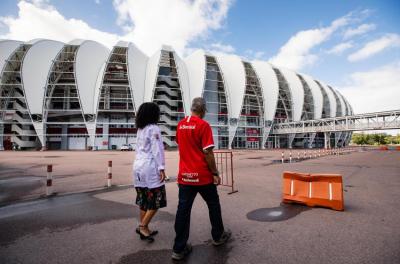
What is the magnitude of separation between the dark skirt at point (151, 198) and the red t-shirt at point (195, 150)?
1.84 feet

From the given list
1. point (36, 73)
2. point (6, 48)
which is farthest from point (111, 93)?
point (6, 48)

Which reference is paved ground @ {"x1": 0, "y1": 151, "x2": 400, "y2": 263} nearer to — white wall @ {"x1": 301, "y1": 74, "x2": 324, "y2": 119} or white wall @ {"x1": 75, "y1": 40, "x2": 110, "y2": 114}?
white wall @ {"x1": 75, "y1": 40, "x2": 110, "y2": 114}

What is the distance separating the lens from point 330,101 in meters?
69.6

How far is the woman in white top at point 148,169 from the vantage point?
315 cm

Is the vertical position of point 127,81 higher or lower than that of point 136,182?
higher

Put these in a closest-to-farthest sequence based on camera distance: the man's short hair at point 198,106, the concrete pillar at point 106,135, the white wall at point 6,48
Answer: the man's short hair at point 198,106 → the white wall at point 6,48 → the concrete pillar at point 106,135

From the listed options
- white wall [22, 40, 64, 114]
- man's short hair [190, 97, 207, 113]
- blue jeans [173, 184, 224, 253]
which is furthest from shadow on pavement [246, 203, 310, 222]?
white wall [22, 40, 64, 114]

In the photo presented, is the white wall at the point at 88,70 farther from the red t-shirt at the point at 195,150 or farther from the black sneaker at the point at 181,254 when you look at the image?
the black sneaker at the point at 181,254

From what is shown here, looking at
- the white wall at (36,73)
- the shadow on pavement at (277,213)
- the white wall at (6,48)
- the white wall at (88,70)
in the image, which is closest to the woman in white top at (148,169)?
the shadow on pavement at (277,213)

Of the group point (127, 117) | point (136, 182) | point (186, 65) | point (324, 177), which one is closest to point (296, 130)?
point (186, 65)

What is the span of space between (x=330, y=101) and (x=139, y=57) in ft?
202

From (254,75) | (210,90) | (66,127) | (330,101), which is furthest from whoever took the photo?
(330,101)

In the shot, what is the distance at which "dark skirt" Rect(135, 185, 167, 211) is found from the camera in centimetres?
321

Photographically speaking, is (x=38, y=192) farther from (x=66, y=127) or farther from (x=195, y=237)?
(x=66, y=127)
